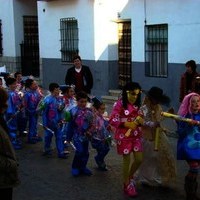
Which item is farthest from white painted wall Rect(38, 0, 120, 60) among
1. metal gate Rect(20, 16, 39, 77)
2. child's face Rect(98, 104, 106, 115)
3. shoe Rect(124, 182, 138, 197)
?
shoe Rect(124, 182, 138, 197)

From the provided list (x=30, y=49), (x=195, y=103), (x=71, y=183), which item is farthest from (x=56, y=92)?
(x=30, y=49)

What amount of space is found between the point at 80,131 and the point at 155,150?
136 cm

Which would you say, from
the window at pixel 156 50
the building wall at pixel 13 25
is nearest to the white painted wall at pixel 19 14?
the building wall at pixel 13 25

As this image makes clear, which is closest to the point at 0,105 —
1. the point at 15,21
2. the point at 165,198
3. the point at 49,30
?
the point at 165,198

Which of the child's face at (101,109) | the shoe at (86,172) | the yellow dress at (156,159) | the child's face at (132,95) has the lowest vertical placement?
the shoe at (86,172)

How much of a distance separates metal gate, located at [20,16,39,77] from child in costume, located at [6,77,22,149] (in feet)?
33.9

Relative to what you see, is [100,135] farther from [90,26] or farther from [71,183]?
[90,26]

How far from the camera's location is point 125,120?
6.11m

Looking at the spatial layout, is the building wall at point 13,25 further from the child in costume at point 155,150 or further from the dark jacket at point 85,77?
the child in costume at point 155,150

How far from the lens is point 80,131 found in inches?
277

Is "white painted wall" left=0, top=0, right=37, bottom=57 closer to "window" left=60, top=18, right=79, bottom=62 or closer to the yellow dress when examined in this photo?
"window" left=60, top=18, right=79, bottom=62

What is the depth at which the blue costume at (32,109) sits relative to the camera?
973cm

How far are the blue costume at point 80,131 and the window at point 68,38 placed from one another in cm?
929

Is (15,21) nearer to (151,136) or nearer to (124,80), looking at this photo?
(124,80)
